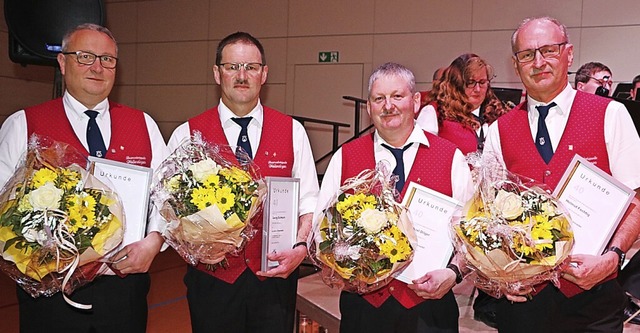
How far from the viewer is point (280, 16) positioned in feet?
27.3

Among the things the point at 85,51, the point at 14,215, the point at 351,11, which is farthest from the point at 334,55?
the point at 14,215

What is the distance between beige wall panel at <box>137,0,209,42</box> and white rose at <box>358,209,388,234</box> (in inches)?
297

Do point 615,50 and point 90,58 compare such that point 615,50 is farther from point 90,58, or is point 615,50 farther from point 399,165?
point 90,58

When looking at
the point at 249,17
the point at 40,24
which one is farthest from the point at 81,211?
the point at 249,17

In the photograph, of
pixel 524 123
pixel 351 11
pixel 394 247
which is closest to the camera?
pixel 394 247

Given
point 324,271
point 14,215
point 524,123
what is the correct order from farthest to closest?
point 524,123 < point 324,271 < point 14,215

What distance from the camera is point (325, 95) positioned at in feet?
26.9

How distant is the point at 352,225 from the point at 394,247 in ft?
0.48

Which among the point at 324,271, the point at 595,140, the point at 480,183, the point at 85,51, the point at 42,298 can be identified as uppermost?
the point at 85,51

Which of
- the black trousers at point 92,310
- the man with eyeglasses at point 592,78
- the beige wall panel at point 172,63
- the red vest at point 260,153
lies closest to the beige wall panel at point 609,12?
the man with eyeglasses at point 592,78

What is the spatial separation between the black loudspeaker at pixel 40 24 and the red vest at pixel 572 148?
2595 millimetres

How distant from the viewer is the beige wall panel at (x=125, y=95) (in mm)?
9427

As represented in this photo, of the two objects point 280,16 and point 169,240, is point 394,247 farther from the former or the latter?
point 280,16

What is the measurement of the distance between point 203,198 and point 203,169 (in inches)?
4.3
